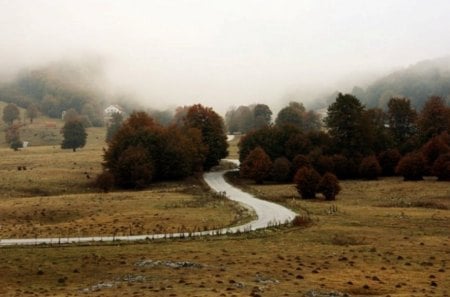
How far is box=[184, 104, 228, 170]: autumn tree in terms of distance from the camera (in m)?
131

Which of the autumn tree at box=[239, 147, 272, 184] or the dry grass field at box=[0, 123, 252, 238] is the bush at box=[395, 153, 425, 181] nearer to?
the autumn tree at box=[239, 147, 272, 184]

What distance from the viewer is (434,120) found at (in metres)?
120

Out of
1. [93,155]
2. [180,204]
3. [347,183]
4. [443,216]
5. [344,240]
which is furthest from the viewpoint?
[93,155]

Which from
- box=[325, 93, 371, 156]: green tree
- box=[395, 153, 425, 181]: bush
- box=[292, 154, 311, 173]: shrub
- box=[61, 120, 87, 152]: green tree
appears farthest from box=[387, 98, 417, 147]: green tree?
box=[61, 120, 87, 152]: green tree

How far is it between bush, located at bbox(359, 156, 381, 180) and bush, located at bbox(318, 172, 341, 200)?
31.2m

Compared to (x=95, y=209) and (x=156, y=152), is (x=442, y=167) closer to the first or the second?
(x=156, y=152)

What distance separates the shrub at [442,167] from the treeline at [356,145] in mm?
802

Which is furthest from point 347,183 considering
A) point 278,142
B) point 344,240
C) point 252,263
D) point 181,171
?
point 252,263

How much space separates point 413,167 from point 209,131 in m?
53.3

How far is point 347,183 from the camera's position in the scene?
10431 centimetres

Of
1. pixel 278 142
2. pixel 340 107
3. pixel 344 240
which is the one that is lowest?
pixel 344 240

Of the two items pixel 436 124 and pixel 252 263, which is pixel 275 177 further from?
pixel 252 263

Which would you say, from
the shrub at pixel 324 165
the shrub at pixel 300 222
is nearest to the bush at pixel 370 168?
the shrub at pixel 324 165

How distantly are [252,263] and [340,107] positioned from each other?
87.9m
